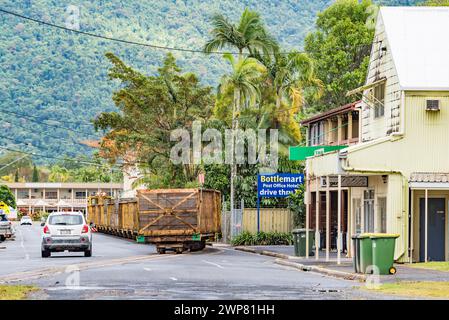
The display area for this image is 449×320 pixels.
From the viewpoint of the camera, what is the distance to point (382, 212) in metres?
39.1

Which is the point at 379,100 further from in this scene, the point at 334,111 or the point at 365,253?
the point at 365,253

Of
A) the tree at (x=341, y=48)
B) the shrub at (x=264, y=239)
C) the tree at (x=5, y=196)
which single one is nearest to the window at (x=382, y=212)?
the shrub at (x=264, y=239)

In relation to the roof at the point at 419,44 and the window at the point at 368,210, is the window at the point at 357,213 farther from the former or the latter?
the roof at the point at 419,44

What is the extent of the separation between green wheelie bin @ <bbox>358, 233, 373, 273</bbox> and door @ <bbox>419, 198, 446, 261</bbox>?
8435 mm

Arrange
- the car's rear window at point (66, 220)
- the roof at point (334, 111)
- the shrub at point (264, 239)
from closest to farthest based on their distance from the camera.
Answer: the car's rear window at point (66, 220) < the roof at point (334, 111) < the shrub at point (264, 239)

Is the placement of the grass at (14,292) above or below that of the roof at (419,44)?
below

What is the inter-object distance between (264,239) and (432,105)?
20.3 meters

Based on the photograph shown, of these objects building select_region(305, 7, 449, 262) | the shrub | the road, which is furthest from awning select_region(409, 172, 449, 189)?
the shrub

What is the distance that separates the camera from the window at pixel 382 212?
3875 centimetres

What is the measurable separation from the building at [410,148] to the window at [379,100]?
0.30 meters

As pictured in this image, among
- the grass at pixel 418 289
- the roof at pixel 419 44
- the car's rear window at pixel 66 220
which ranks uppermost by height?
the roof at pixel 419 44

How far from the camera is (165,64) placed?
7644 cm

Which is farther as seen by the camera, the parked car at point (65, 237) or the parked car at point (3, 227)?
the parked car at point (3, 227)
